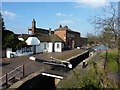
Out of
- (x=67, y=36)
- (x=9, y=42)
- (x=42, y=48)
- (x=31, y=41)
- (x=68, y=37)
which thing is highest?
(x=67, y=36)

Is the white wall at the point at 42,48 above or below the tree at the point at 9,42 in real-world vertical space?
below

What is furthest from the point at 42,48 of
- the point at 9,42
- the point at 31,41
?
the point at 9,42

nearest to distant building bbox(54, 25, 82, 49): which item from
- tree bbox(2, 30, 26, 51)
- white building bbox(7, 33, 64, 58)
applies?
white building bbox(7, 33, 64, 58)

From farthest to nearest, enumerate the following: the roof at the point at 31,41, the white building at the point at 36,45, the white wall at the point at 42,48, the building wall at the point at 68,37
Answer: the building wall at the point at 68,37 → the white wall at the point at 42,48 → the roof at the point at 31,41 → the white building at the point at 36,45

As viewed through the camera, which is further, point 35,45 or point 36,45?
point 36,45

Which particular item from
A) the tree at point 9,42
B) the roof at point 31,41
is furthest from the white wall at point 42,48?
the tree at point 9,42

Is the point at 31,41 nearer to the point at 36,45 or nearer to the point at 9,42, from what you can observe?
the point at 36,45

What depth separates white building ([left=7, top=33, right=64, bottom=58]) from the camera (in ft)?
59.2

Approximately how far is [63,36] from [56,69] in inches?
842

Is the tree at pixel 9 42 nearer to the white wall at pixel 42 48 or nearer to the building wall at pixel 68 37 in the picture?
the white wall at pixel 42 48

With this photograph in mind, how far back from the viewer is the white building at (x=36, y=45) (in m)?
18.1

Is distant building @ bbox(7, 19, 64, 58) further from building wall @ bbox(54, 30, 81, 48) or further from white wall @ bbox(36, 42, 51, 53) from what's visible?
building wall @ bbox(54, 30, 81, 48)

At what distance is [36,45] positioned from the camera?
21188mm

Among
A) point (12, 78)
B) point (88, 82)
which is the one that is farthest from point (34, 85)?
point (88, 82)
